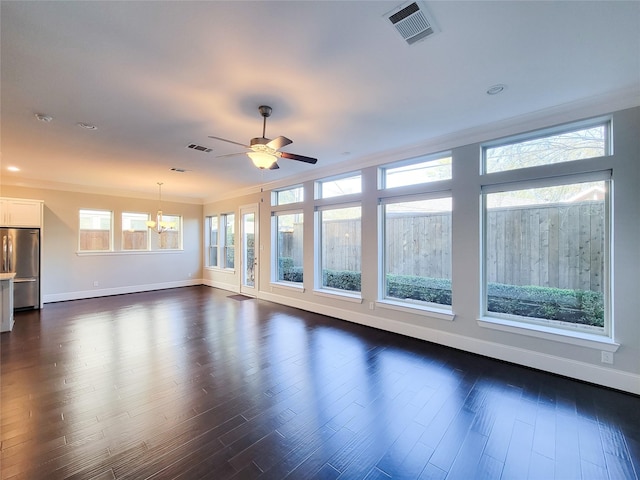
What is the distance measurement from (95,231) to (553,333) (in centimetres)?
936

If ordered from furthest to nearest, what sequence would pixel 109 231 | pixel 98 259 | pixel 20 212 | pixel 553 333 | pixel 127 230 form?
pixel 127 230
pixel 109 231
pixel 98 259
pixel 20 212
pixel 553 333

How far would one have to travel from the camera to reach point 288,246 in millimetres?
6340

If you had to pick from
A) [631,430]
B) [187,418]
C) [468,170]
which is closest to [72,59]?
[187,418]

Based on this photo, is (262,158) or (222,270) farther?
(222,270)

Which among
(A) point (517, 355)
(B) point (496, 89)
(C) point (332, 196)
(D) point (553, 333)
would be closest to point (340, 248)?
(C) point (332, 196)

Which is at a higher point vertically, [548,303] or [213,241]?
[213,241]

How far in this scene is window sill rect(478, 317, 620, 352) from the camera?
108 inches

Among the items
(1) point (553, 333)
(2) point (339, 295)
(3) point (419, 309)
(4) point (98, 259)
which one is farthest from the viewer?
(4) point (98, 259)

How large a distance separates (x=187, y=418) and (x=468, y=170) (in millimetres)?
4077

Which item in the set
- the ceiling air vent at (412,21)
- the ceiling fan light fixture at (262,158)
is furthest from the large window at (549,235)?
the ceiling fan light fixture at (262,158)

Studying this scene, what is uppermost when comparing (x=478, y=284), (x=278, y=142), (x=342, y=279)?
(x=278, y=142)

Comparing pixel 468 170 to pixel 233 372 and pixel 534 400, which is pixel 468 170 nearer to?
pixel 534 400

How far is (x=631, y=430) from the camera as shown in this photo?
2.09m

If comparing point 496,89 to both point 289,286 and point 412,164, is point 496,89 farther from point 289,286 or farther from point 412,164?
point 289,286
